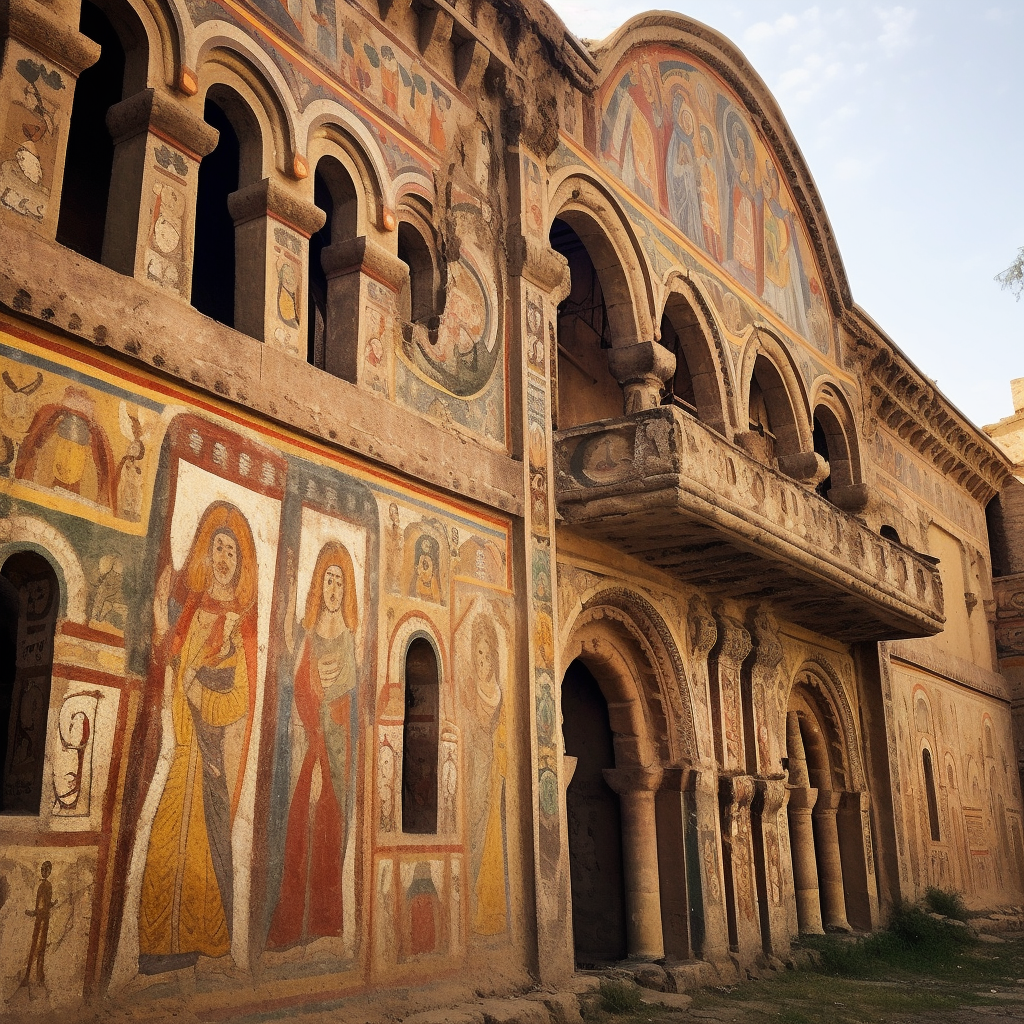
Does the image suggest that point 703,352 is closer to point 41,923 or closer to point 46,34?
point 46,34

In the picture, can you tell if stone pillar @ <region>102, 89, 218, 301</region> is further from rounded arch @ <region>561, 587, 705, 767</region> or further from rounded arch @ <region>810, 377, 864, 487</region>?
rounded arch @ <region>810, 377, 864, 487</region>

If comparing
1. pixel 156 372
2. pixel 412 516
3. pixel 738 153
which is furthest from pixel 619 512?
pixel 738 153

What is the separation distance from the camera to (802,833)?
1354 centimetres

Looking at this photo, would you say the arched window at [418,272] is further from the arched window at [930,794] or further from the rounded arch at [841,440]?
the arched window at [930,794]

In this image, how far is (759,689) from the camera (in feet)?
40.9

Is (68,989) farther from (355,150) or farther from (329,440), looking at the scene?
(355,150)

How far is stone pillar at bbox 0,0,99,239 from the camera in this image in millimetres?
5660

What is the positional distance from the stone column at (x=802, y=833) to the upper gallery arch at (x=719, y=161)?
517cm

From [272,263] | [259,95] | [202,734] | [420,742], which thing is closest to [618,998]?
[420,742]

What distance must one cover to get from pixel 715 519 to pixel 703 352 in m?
3.42

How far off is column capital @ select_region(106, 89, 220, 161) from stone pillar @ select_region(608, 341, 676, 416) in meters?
5.19

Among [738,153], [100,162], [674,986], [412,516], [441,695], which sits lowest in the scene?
[674,986]

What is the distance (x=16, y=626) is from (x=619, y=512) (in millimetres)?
4897

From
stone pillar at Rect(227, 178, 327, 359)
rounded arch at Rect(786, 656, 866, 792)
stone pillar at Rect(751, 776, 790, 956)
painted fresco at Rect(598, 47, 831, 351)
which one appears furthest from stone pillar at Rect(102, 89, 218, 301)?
rounded arch at Rect(786, 656, 866, 792)
